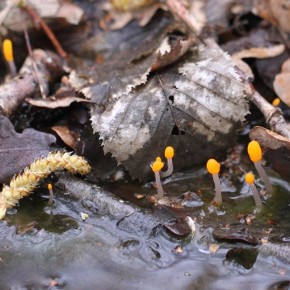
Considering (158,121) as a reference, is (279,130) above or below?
below

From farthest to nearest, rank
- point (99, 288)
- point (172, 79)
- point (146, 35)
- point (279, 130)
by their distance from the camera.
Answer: point (146, 35) < point (172, 79) < point (279, 130) < point (99, 288)

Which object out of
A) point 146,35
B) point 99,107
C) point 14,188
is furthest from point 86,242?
point 146,35

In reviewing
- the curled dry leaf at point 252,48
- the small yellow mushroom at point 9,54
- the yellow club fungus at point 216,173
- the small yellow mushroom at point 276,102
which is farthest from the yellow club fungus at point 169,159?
the small yellow mushroom at point 9,54

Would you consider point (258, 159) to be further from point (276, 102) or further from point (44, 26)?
point (44, 26)

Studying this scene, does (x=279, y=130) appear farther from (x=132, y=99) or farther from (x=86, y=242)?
(x=86, y=242)

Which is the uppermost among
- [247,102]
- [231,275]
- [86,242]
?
[247,102]

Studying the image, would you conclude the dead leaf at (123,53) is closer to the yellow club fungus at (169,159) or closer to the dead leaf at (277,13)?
the yellow club fungus at (169,159)
